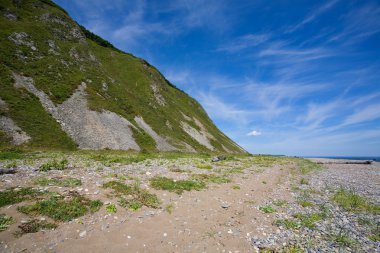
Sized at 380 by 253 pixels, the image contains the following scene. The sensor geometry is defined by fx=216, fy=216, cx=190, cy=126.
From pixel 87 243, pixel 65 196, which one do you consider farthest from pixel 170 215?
pixel 65 196

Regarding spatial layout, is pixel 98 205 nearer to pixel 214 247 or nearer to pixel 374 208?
pixel 214 247

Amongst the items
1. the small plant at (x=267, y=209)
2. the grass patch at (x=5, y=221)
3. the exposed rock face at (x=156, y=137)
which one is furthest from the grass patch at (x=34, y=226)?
the exposed rock face at (x=156, y=137)

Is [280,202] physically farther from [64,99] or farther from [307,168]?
[64,99]

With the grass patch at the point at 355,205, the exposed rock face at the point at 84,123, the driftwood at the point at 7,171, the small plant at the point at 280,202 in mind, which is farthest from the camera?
the exposed rock face at the point at 84,123

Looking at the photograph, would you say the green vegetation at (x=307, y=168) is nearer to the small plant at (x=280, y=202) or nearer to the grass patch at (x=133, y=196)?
the small plant at (x=280, y=202)

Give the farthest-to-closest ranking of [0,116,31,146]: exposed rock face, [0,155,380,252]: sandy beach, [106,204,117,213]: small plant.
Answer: [0,116,31,146]: exposed rock face, [106,204,117,213]: small plant, [0,155,380,252]: sandy beach

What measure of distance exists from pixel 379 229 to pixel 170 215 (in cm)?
1299

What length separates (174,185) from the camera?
773 inches

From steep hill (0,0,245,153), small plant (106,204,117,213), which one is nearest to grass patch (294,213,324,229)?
small plant (106,204,117,213)

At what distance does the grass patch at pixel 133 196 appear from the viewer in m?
14.4

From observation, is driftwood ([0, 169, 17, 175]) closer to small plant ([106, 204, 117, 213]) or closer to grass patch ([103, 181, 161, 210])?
grass patch ([103, 181, 161, 210])

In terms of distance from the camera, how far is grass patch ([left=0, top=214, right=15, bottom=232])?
9.96 m

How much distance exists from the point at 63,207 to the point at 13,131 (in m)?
38.7

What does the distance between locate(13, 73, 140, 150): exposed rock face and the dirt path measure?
1582 inches
